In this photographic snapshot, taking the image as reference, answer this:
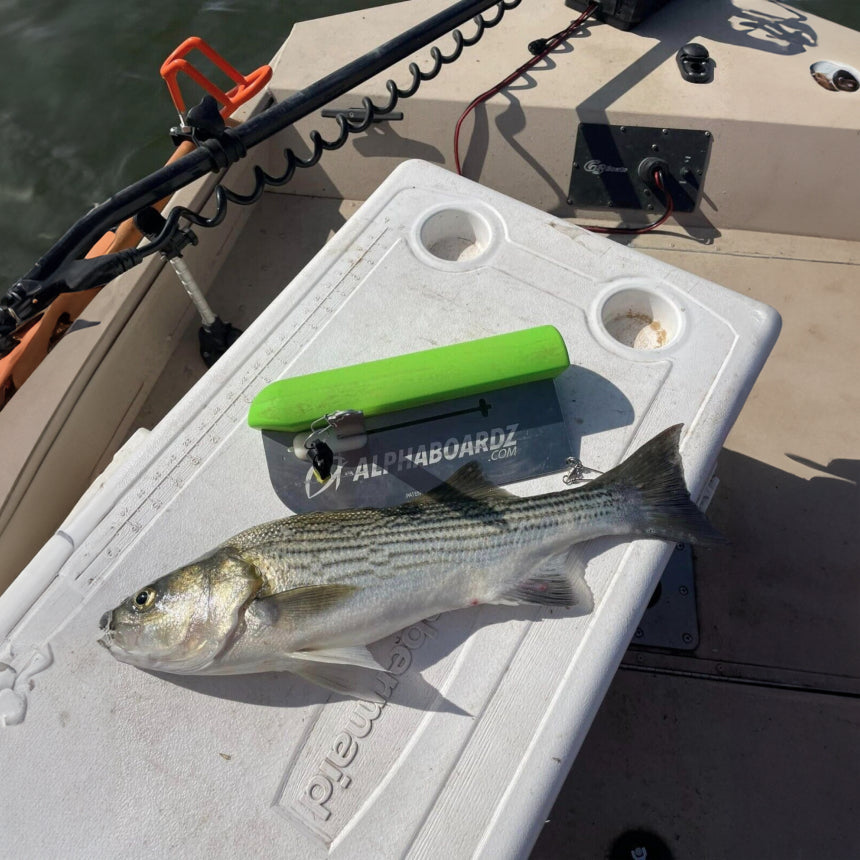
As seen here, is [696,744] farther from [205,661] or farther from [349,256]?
[349,256]

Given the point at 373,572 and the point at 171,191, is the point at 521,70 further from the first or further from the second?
the point at 373,572

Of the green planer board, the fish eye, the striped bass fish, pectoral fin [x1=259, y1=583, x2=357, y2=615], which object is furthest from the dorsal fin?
the fish eye

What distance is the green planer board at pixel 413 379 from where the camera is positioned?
2.05 metres

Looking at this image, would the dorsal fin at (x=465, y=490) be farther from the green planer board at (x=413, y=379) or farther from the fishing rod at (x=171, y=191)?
the fishing rod at (x=171, y=191)

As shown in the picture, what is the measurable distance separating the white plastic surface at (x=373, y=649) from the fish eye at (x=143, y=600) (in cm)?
14

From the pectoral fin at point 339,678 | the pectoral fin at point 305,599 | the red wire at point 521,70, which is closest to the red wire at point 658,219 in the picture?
the red wire at point 521,70

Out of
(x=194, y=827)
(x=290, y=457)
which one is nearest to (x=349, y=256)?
(x=290, y=457)

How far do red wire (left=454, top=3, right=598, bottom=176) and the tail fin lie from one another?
2280 mm

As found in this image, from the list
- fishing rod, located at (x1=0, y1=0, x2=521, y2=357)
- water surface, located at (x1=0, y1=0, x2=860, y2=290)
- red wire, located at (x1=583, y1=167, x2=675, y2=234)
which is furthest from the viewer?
water surface, located at (x1=0, y1=0, x2=860, y2=290)

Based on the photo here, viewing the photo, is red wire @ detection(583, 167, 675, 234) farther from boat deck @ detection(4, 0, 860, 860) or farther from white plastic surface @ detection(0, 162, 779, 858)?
white plastic surface @ detection(0, 162, 779, 858)

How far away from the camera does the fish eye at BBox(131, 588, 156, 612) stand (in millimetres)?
1854

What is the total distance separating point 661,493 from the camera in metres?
2.01

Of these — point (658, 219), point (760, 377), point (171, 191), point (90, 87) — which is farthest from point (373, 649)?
point (90, 87)

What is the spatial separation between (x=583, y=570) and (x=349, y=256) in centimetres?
135
